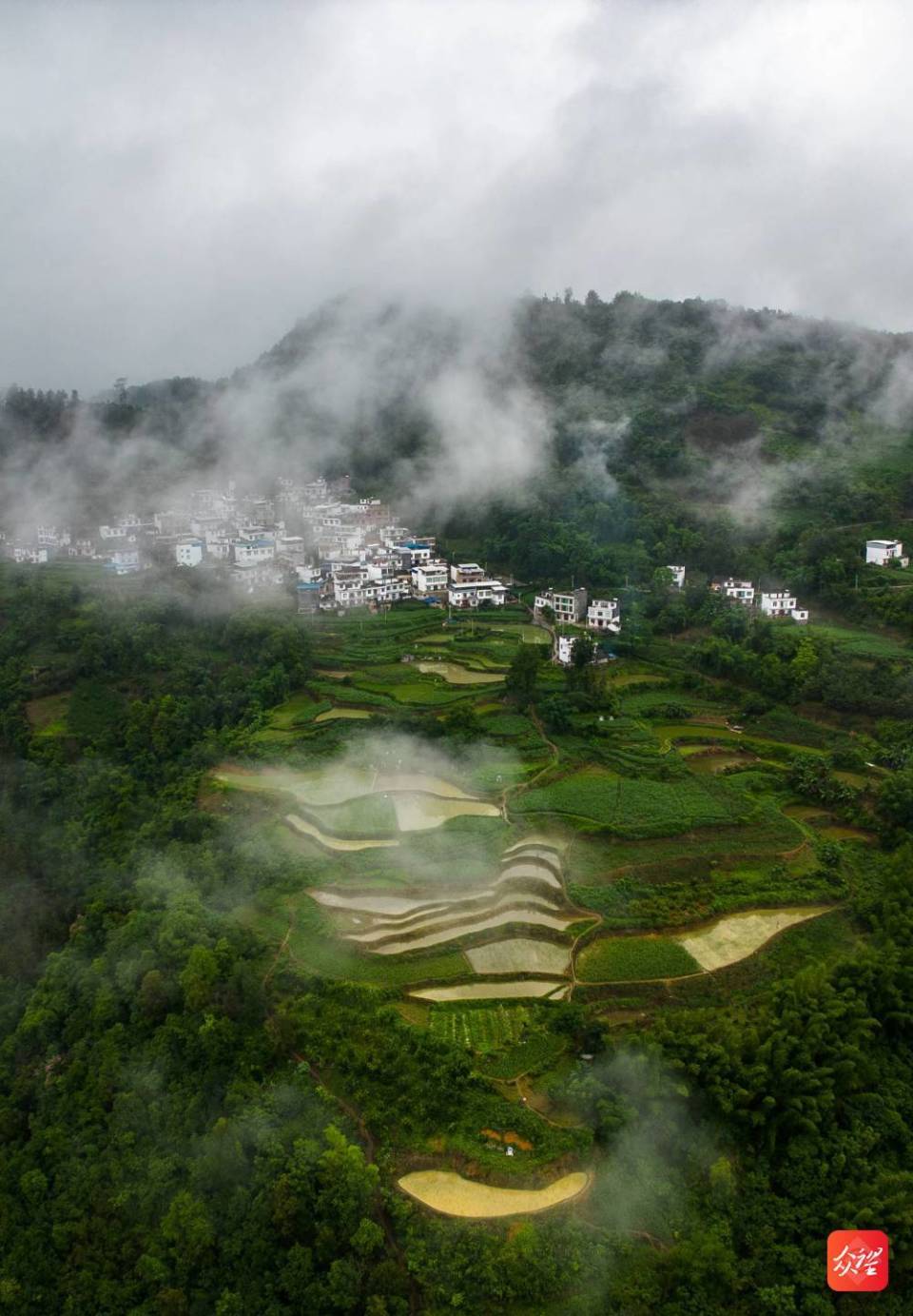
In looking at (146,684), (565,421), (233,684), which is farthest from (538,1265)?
(565,421)

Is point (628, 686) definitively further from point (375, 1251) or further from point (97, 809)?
point (375, 1251)

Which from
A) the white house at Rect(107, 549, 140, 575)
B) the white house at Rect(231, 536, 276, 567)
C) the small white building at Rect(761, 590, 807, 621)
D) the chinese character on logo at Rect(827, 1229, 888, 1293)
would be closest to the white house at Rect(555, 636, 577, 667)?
the small white building at Rect(761, 590, 807, 621)

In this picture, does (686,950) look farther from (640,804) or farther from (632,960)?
(640,804)

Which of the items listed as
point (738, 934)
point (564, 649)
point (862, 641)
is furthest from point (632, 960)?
point (862, 641)

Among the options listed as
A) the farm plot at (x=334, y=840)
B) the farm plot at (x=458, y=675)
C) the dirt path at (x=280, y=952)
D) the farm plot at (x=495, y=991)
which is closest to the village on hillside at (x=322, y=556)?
the farm plot at (x=458, y=675)

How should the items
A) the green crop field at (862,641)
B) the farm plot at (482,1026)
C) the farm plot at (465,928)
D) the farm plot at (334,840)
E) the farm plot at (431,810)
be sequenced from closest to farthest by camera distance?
the farm plot at (482,1026)
the farm plot at (465,928)
the farm plot at (334,840)
the farm plot at (431,810)
the green crop field at (862,641)

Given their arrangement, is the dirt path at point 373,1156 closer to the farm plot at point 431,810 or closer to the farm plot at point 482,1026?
the farm plot at point 482,1026

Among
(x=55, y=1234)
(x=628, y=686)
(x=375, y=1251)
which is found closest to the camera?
(x=375, y=1251)
